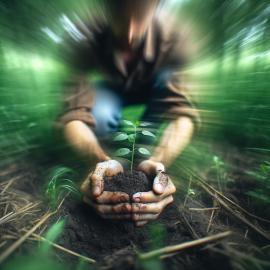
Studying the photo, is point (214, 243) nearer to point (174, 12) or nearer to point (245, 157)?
point (245, 157)

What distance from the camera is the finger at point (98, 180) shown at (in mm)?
827

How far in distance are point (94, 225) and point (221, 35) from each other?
902mm

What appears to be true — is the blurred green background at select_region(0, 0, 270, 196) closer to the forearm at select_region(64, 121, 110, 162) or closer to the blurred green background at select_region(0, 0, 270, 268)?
the blurred green background at select_region(0, 0, 270, 268)

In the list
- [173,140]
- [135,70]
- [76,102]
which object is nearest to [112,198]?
[173,140]

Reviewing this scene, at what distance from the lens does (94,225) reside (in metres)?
0.83

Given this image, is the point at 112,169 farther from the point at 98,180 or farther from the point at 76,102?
the point at 76,102

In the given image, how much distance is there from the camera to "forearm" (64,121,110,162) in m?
1.12

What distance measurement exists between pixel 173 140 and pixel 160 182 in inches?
15.5

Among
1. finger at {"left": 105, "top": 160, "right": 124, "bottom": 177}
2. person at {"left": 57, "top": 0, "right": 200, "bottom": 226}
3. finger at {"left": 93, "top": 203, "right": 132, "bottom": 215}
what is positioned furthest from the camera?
person at {"left": 57, "top": 0, "right": 200, "bottom": 226}

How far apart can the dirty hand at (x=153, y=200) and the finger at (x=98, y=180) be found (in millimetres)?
107

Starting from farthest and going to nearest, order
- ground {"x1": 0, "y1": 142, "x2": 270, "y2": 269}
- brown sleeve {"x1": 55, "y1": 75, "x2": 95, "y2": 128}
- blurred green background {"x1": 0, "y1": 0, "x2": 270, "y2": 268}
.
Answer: brown sleeve {"x1": 55, "y1": 75, "x2": 95, "y2": 128} → blurred green background {"x1": 0, "y1": 0, "x2": 270, "y2": 268} → ground {"x1": 0, "y1": 142, "x2": 270, "y2": 269}

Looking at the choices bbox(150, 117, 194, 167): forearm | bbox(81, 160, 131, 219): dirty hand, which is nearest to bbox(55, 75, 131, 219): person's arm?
bbox(81, 160, 131, 219): dirty hand

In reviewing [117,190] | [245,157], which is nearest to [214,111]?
[245,157]

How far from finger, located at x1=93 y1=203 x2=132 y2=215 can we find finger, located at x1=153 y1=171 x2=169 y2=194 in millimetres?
97
